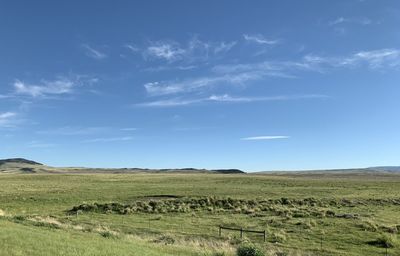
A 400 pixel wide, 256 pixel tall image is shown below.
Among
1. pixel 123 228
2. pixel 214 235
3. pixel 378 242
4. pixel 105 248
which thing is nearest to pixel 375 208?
pixel 378 242

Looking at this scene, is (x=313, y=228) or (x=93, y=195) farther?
(x=93, y=195)

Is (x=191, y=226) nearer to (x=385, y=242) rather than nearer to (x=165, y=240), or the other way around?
(x=165, y=240)

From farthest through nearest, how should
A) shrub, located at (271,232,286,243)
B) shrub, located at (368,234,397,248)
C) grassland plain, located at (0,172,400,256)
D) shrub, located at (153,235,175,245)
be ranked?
shrub, located at (271,232,286,243) → shrub, located at (368,234,397,248) → shrub, located at (153,235,175,245) → grassland plain, located at (0,172,400,256)

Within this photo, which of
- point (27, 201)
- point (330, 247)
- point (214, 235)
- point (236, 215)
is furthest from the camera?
point (27, 201)

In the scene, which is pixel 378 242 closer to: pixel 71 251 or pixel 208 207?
pixel 71 251

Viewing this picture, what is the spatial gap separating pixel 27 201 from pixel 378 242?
42.4 m

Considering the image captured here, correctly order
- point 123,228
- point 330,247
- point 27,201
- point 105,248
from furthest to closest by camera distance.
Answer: point 27,201
point 123,228
point 330,247
point 105,248

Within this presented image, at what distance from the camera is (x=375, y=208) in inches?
1972

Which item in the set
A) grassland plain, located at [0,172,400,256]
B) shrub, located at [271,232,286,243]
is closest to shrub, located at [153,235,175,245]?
grassland plain, located at [0,172,400,256]

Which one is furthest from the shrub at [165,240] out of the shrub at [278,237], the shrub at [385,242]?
the shrub at [385,242]

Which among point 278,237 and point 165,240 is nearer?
point 165,240

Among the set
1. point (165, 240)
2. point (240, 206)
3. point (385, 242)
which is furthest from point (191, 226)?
point (240, 206)

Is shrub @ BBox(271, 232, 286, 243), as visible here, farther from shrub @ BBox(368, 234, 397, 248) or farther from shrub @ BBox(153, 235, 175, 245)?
shrub @ BBox(153, 235, 175, 245)

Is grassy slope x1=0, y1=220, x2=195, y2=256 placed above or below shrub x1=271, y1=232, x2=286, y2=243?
above
